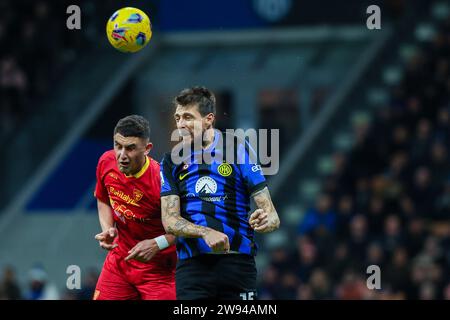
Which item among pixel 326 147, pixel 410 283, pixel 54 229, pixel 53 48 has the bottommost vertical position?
pixel 410 283

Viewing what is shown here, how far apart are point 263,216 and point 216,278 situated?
1.85 feet

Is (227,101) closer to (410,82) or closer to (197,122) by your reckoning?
(410,82)

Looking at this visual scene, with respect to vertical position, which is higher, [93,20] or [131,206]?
[93,20]

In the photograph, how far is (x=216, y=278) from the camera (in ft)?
25.6

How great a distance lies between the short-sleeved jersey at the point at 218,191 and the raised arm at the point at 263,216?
0.06 meters

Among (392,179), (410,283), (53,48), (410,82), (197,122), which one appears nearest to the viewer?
(197,122)

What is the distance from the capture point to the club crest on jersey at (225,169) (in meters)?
7.95

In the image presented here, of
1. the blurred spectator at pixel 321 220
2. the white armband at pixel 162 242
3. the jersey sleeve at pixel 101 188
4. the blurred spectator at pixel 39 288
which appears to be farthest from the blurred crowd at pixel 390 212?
the white armband at pixel 162 242

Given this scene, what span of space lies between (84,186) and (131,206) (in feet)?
35.7

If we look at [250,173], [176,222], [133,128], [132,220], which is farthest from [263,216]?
[132,220]

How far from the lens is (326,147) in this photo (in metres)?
20.2

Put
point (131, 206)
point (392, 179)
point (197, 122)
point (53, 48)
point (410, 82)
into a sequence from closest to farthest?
point (197, 122), point (131, 206), point (392, 179), point (410, 82), point (53, 48)

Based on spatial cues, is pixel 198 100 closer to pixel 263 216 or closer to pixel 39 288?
pixel 263 216

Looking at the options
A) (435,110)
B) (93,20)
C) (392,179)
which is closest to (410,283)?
(392,179)
